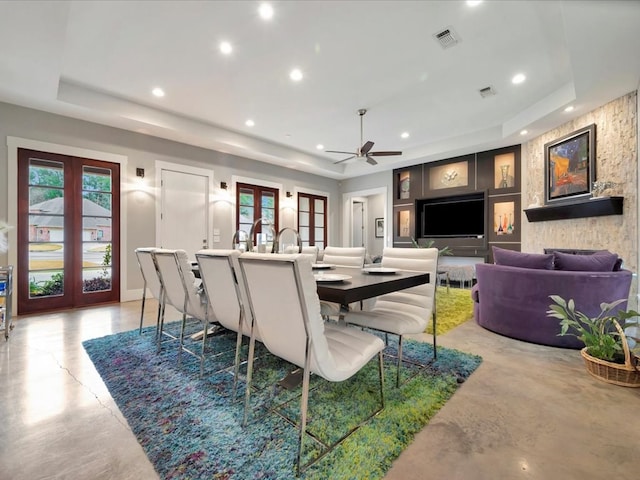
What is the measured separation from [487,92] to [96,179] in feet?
19.3

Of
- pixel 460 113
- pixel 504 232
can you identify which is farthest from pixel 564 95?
pixel 504 232

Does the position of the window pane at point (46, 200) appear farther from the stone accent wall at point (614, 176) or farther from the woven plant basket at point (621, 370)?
the stone accent wall at point (614, 176)

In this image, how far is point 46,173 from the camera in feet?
13.5

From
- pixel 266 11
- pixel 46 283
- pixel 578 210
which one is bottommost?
pixel 46 283

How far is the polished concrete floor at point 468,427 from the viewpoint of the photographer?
1269mm

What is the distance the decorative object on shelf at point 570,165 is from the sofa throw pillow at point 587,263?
2172 mm

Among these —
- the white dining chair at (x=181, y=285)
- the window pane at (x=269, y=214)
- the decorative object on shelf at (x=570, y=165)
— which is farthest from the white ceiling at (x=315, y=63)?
the white dining chair at (x=181, y=285)

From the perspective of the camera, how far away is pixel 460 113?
488cm

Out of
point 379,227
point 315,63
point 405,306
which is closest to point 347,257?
point 405,306

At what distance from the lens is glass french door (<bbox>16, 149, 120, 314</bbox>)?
3963 millimetres

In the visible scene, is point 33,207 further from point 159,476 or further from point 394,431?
point 394,431

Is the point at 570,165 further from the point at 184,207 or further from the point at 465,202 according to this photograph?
the point at 184,207

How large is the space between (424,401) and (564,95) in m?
4.56

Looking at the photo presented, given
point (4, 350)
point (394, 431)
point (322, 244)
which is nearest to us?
point (394, 431)
